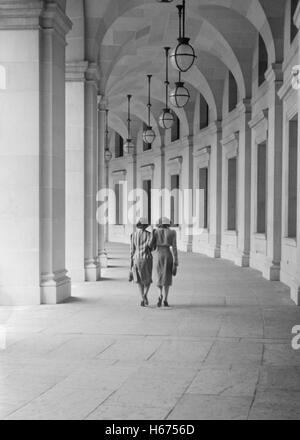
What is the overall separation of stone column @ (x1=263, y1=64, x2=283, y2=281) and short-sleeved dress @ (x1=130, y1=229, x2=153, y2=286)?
6.31m

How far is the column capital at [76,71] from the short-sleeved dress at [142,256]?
6.39 metres

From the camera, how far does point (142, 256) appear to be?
38.0 ft

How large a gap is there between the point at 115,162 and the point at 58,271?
2942 cm

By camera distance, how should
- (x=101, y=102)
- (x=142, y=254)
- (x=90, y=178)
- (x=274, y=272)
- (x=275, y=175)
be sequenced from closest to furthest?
(x=142, y=254)
(x=274, y=272)
(x=90, y=178)
(x=275, y=175)
(x=101, y=102)

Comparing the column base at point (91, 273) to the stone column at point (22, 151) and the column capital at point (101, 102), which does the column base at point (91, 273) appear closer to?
the stone column at point (22, 151)

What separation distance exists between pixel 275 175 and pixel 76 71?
5.99 m

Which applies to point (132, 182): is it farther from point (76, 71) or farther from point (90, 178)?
point (76, 71)

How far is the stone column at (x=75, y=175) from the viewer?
16.5 meters

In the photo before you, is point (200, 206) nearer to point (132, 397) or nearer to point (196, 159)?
point (196, 159)

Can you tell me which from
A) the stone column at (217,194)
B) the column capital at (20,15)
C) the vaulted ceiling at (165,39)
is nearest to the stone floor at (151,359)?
the column capital at (20,15)

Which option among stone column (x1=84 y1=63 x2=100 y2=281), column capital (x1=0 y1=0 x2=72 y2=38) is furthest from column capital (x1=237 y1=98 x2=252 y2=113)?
column capital (x1=0 y1=0 x2=72 y2=38)

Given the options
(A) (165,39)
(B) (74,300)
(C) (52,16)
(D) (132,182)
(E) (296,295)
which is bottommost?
(B) (74,300)

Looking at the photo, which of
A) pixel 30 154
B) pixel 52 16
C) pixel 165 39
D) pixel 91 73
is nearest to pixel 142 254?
pixel 30 154

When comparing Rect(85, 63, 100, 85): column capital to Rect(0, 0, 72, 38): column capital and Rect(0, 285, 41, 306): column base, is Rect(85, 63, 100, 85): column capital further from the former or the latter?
Rect(0, 285, 41, 306): column base
